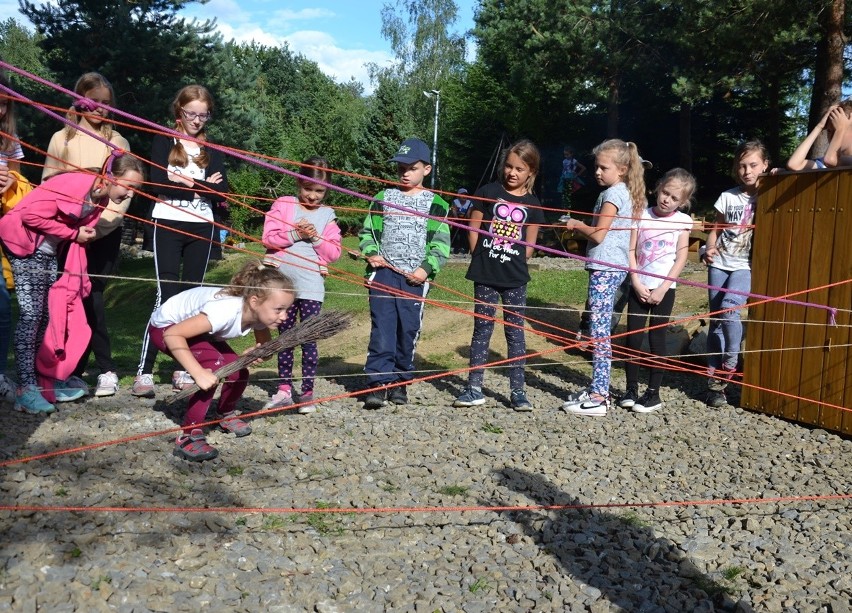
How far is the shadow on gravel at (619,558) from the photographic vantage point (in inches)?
118

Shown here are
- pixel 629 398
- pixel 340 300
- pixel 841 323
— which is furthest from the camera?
pixel 340 300

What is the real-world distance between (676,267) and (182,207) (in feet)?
11.2

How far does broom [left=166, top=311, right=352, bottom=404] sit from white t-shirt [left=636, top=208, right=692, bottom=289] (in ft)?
8.32

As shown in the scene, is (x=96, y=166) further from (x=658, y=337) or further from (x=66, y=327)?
(x=658, y=337)

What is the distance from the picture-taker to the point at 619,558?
3.31 metres

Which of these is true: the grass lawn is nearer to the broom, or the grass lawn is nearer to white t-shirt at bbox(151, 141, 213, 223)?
the broom

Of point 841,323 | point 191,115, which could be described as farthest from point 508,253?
point 191,115

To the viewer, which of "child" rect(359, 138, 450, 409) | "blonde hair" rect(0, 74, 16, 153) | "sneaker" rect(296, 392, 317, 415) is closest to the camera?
"blonde hair" rect(0, 74, 16, 153)

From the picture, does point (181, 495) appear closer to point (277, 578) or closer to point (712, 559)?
point (277, 578)

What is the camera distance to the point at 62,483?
3.80 m

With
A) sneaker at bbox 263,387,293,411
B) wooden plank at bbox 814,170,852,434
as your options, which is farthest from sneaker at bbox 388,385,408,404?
wooden plank at bbox 814,170,852,434

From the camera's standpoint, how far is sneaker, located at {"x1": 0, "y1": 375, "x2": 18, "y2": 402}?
5.25 metres

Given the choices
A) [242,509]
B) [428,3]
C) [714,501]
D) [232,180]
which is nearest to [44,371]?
[242,509]

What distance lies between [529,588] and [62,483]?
7.12 ft
